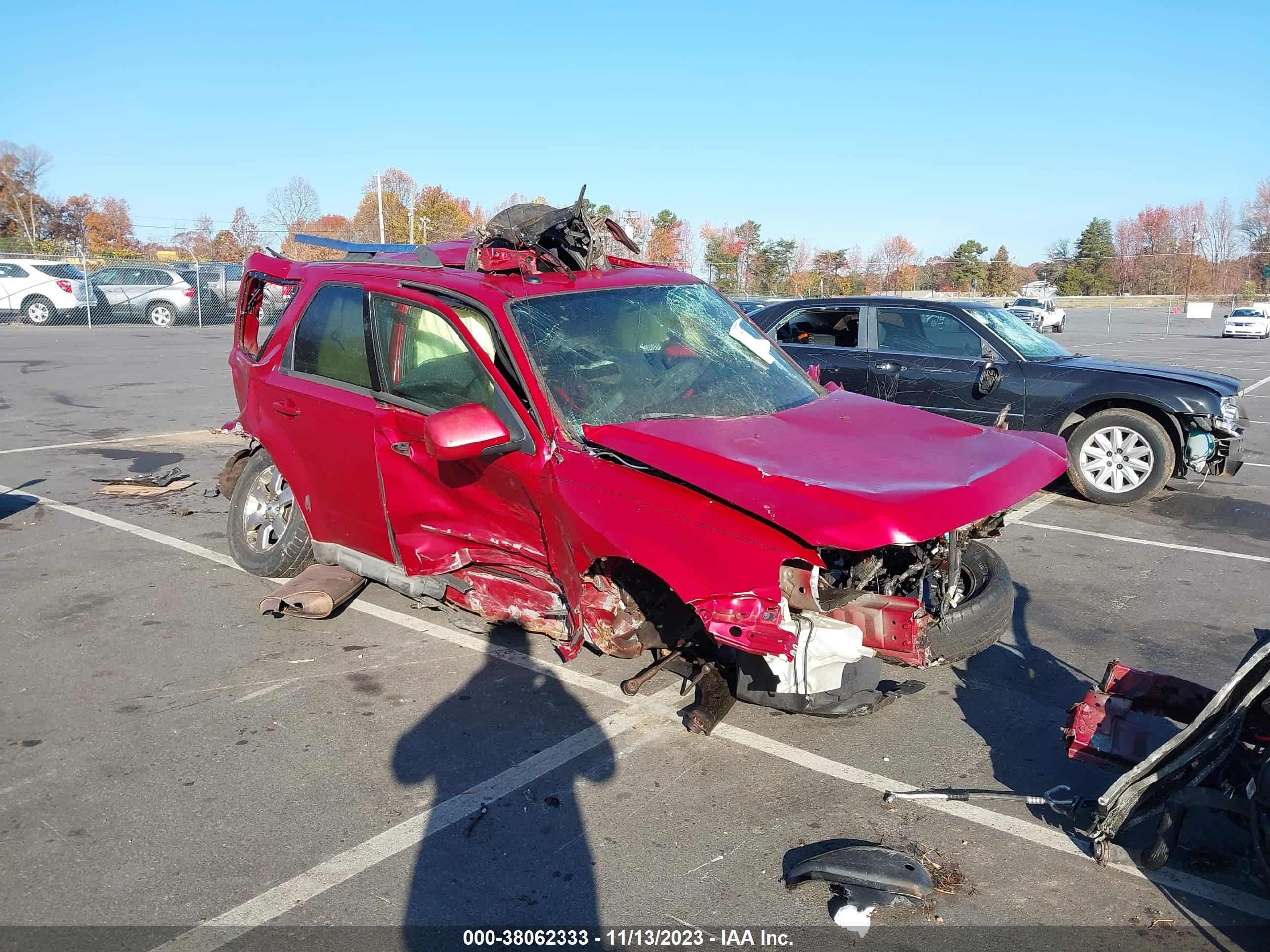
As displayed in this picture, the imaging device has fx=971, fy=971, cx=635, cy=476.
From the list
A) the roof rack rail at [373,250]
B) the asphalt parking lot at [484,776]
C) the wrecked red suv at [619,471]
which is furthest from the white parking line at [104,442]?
the wrecked red suv at [619,471]

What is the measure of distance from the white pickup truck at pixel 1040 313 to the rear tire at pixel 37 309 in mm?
32933

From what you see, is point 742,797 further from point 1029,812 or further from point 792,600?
point 1029,812

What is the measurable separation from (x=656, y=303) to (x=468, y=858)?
2927mm

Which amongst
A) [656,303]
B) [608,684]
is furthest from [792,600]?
[656,303]

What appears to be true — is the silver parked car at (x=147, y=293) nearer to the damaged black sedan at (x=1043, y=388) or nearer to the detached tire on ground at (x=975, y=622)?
the damaged black sedan at (x=1043, y=388)

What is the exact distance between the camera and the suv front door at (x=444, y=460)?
14.2 ft

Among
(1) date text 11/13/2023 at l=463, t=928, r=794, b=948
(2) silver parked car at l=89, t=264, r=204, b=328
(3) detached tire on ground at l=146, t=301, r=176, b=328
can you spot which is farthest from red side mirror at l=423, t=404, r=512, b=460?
(3) detached tire on ground at l=146, t=301, r=176, b=328

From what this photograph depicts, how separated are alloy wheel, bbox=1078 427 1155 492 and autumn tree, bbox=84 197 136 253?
63.7m

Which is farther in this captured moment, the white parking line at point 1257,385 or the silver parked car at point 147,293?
the silver parked car at point 147,293

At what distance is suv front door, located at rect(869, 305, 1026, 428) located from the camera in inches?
354

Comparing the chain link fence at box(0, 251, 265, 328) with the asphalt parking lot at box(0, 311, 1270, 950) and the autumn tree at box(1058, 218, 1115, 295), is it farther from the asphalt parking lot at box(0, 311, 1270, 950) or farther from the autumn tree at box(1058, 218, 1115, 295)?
the autumn tree at box(1058, 218, 1115, 295)

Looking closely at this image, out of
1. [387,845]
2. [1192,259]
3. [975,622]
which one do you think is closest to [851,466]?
[975,622]

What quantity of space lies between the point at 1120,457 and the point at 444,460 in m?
6.74

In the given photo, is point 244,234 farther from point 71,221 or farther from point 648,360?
point 648,360
